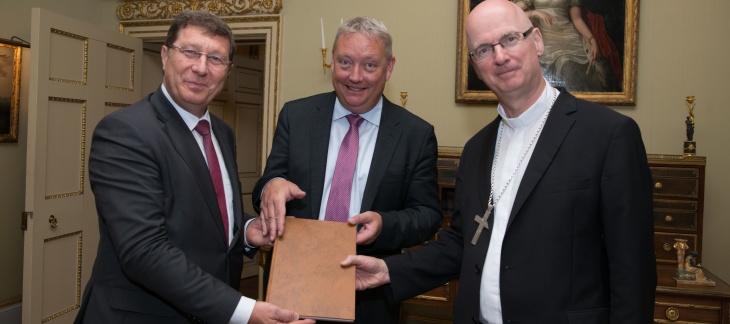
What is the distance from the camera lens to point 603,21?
403cm

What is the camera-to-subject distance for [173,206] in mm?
1688

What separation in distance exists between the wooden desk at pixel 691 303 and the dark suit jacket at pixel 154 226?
2.72 m

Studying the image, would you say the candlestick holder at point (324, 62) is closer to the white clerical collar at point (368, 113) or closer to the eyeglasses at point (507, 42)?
the white clerical collar at point (368, 113)

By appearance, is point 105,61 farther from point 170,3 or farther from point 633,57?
point 633,57

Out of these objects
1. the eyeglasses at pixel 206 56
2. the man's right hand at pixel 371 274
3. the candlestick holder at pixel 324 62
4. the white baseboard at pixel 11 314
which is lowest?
the white baseboard at pixel 11 314

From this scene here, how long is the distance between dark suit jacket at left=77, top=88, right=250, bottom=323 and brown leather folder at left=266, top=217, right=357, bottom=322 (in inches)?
6.0

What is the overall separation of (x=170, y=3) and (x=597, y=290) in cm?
476

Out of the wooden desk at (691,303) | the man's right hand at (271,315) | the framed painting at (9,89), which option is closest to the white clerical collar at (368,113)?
the man's right hand at (271,315)

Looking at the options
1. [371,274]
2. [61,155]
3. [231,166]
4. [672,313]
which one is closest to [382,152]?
[371,274]

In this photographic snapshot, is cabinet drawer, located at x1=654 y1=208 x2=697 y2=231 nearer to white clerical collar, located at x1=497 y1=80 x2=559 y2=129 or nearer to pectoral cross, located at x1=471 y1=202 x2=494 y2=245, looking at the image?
white clerical collar, located at x1=497 y1=80 x2=559 y2=129

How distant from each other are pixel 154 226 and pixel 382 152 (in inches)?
35.3

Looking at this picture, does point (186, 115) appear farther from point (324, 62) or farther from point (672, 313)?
point (672, 313)

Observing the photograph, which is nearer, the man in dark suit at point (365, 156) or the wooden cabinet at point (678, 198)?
the man in dark suit at point (365, 156)

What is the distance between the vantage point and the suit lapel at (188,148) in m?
1.75
